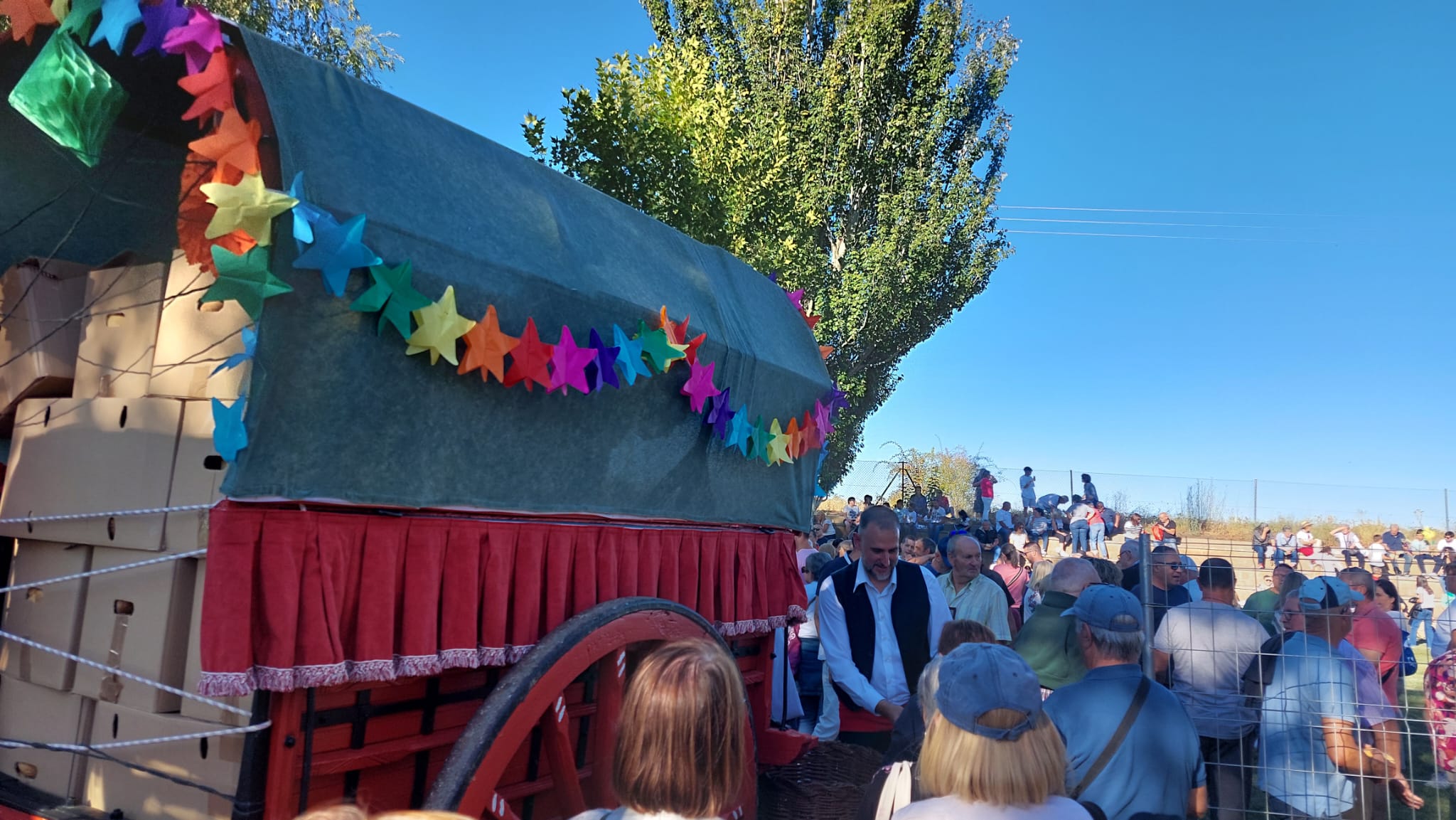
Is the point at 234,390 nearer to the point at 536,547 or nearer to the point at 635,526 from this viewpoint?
the point at 536,547

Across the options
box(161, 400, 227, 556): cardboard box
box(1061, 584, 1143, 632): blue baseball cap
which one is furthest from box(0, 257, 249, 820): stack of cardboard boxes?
box(1061, 584, 1143, 632): blue baseball cap

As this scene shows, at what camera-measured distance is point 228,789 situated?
2.53 metres

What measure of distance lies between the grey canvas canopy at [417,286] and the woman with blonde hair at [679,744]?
1.18 m

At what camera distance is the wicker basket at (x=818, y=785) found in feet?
14.1

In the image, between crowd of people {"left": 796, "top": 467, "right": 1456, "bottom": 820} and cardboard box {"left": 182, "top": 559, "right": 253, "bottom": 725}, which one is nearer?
cardboard box {"left": 182, "top": 559, "right": 253, "bottom": 725}

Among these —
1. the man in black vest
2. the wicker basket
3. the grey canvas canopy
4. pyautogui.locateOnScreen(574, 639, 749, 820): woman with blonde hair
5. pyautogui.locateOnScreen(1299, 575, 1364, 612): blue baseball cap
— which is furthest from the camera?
the man in black vest

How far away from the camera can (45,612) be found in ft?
9.85

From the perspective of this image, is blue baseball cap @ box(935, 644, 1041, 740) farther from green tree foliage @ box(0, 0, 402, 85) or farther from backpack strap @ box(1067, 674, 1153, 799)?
green tree foliage @ box(0, 0, 402, 85)

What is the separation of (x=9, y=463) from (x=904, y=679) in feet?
13.2

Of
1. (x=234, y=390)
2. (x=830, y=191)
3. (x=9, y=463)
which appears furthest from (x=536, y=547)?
(x=830, y=191)

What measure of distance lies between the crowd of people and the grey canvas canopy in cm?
131

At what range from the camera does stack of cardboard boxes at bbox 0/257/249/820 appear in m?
2.63

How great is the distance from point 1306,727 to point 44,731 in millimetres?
4828

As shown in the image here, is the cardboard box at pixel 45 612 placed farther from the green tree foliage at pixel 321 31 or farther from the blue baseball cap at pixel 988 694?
the green tree foliage at pixel 321 31
